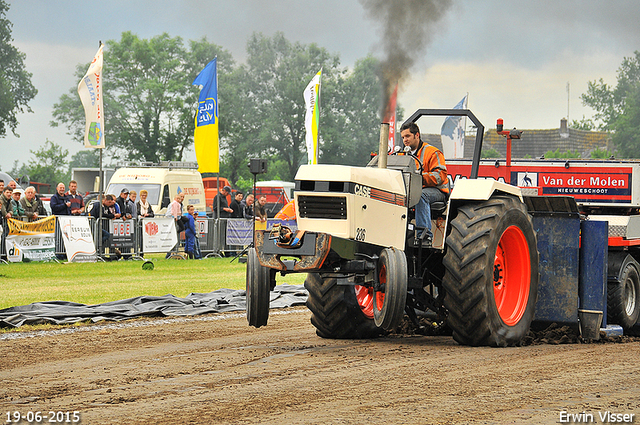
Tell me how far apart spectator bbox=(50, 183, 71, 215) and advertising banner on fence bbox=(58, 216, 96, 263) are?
52cm

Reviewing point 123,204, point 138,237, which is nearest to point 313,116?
point 123,204

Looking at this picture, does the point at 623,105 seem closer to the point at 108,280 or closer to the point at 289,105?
the point at 289,105

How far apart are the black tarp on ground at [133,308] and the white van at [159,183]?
13551mm

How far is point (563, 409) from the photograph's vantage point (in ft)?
16.1

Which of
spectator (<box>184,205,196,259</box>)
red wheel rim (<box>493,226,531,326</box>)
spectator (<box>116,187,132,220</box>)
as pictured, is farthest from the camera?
spectator (<box>184,205,196,259</box>)

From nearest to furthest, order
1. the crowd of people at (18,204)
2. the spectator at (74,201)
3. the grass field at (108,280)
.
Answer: the grass field at (108,280)
the crowd of people at (18,204)
the spectator at (74,201)

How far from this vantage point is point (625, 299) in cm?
930

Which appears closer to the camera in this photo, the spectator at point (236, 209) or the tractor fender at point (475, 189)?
the tractor fender at point (475, 189)

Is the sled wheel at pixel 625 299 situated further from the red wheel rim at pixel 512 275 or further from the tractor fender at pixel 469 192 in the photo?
the tractor fender at pixel 469 192

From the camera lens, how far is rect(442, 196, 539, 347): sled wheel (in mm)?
7430

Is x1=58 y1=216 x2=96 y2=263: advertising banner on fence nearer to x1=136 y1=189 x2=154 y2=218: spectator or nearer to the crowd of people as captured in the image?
the crowd of people

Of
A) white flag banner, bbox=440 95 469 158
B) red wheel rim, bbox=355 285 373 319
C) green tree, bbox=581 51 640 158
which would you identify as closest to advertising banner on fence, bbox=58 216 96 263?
white flag banner, bbox=440 95 469 158

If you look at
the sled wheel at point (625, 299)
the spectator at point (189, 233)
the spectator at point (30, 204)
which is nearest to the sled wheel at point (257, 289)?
the sled wheel at point (625, 299)

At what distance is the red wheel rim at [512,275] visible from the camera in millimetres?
8133
